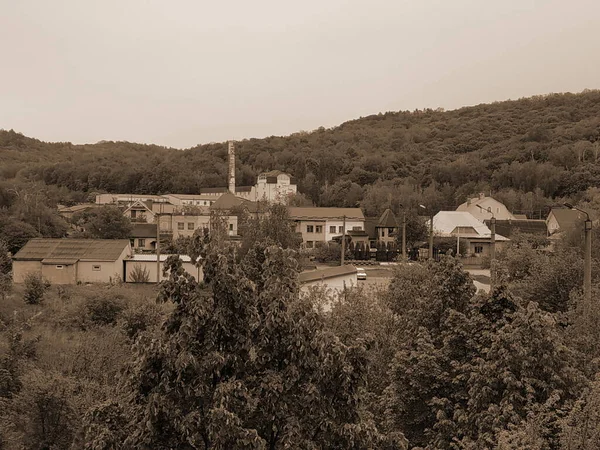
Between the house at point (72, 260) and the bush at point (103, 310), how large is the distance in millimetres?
10128

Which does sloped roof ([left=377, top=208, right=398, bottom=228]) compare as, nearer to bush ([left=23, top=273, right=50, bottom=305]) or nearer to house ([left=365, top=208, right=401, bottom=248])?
house ([left=365, top=208, right=401, bottom=248])

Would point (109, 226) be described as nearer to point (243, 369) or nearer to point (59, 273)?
point (59, 273)

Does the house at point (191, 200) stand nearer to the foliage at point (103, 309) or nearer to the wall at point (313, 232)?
the wall at point (313, 232)

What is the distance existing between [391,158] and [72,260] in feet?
241

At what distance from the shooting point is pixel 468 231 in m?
A: 51.7

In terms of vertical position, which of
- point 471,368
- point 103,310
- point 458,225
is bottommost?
point 103,310

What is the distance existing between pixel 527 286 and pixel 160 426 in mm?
16498

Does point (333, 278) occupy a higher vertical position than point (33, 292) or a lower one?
higher

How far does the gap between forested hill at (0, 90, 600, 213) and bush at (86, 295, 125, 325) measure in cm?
5363

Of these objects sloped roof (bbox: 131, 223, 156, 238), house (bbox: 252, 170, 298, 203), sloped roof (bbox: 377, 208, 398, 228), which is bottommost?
sloped roof (bbox: 131, 223, 156, 238)

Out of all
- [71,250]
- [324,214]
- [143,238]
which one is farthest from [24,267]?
[324,214]

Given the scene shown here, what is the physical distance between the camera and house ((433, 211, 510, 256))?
49469mm

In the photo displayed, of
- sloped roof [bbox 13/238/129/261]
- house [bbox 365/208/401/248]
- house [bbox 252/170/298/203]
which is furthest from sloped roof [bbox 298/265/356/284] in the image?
house [bbox 252/170/298/203]

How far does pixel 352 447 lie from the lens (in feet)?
18.2
